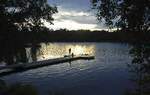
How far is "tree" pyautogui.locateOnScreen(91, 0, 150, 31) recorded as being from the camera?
4359 mm

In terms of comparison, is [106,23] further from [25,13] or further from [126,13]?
[25,13]

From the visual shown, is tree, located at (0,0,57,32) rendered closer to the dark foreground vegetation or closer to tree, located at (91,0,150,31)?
the dark foreground vegetation

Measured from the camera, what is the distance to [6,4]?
709cm

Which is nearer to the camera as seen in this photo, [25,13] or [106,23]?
[106,23]

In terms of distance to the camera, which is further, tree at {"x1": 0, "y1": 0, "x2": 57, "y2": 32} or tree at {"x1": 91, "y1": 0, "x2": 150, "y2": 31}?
tree at {"x1": 0, "y1": 0, "x2": 57, "y2": 32}

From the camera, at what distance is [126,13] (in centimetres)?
480

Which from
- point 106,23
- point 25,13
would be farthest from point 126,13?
point 25,13

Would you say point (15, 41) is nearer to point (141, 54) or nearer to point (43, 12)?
point (43, 12)

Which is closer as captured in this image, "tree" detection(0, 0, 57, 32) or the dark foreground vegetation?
the dark foreground vegetation

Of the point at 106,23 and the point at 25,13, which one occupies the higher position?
the point at 25,13

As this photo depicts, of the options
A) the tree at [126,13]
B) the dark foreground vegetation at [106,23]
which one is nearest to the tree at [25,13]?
the dark foreground vegetation at [106,23]

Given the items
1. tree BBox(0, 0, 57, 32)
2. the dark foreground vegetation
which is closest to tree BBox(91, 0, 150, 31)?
the dark foreground vegetation

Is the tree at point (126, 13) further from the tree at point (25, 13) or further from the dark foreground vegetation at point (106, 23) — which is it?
the tree at point (25, 13)

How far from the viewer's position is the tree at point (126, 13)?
14.3ft
